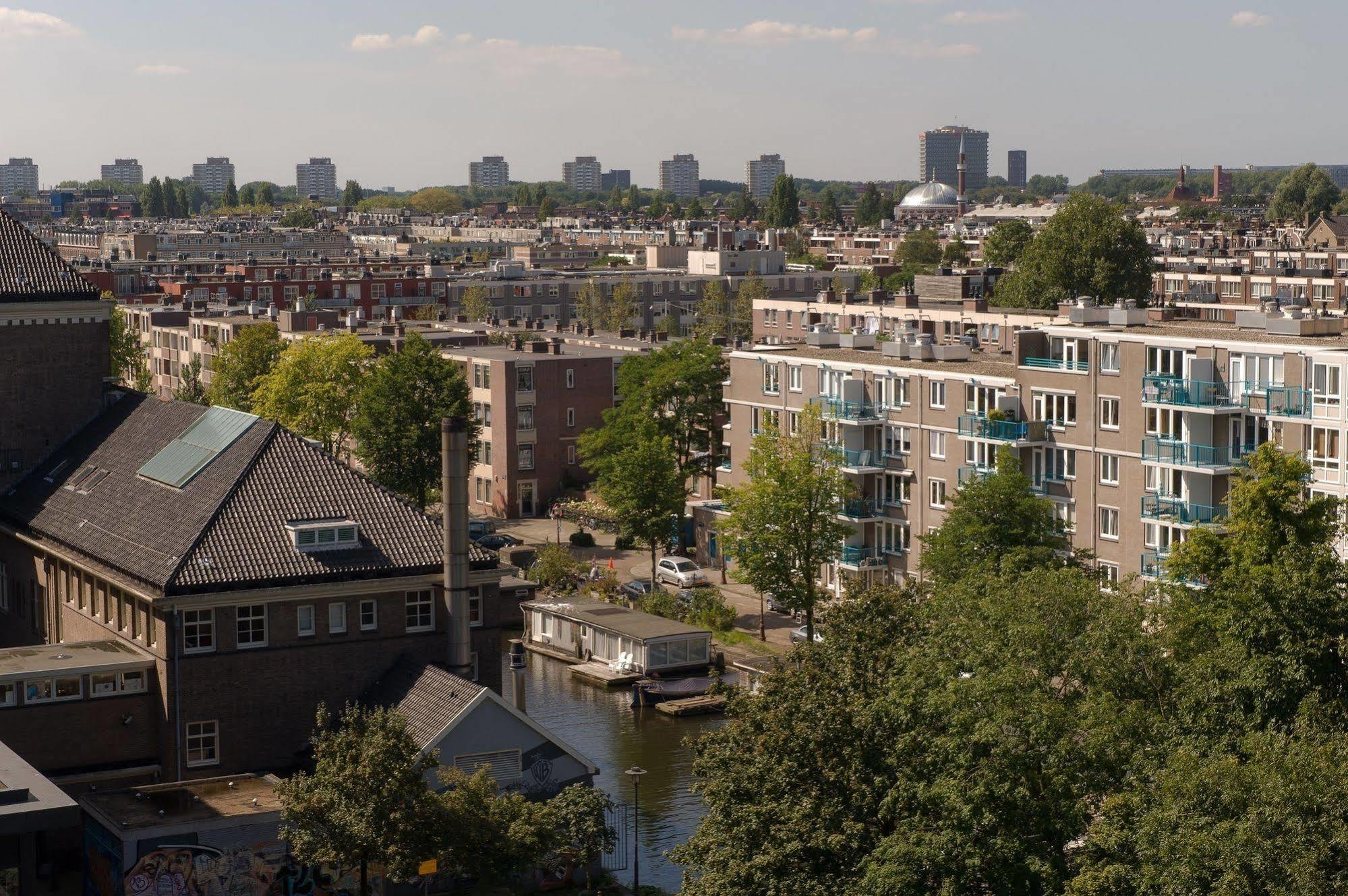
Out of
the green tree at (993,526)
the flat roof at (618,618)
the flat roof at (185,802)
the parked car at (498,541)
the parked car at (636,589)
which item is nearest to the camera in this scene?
the flat roof at (185,802)

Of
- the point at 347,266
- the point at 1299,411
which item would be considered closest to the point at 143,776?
the point at 1299,411

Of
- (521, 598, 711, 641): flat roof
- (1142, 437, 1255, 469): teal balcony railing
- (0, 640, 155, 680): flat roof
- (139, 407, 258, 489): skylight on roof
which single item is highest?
(139, 407, 258, 489): skylight on roof

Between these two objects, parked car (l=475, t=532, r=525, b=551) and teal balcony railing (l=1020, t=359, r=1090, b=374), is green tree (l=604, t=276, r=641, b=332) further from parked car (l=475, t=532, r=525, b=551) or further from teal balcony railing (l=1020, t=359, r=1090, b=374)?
teal balcony railing (l=1020, t=359, r=1090, b=374)

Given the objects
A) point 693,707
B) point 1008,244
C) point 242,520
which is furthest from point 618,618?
point 1008,244

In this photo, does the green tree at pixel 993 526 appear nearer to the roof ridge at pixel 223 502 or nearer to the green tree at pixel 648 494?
the roof ridge at pixel 223 502

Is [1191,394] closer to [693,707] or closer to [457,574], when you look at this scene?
[693,707]

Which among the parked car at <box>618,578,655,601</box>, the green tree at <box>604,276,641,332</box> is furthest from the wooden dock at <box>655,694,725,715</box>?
the green tree at <box>604,276,641,332</box>

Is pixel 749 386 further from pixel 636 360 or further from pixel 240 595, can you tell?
pixel 240 595

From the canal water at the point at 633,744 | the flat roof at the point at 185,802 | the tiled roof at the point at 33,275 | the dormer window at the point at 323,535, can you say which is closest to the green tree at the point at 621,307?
the canal water at the point at 633,744
